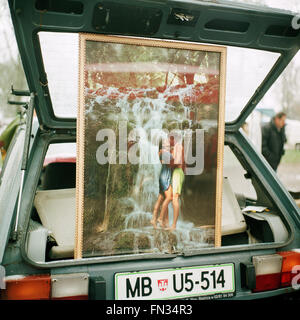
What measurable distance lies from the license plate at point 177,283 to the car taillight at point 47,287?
207 mm

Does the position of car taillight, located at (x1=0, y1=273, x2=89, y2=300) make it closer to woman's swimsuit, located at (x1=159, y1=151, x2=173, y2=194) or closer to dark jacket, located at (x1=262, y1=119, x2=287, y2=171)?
woman's swimsuit, located at (x1=159, y1=151, x2=173, y2=194)

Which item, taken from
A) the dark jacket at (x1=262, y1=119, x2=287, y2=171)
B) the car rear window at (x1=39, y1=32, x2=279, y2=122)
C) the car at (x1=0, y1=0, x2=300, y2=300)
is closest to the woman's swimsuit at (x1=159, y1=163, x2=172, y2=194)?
the car at (x1=0, y1=0, x2=300, y2=300)

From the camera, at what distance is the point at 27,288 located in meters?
1.72

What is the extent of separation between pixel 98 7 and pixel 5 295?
1627 millimetres

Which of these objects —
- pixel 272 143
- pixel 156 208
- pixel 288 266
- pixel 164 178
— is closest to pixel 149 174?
pixel 164 178

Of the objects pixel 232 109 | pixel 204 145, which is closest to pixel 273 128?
pixel 232 109

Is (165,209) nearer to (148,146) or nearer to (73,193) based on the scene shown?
(148,146)

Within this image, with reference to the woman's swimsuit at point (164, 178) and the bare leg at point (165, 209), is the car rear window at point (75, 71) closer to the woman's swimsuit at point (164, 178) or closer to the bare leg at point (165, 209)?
the woman's swimsuit at point (164, 178)

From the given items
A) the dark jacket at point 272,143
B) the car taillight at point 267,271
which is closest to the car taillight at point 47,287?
the car taillight at point 267,271

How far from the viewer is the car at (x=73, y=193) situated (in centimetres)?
177

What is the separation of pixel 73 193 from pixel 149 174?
760mm

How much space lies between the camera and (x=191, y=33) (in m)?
2.02

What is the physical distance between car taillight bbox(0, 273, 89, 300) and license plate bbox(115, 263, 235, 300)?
0.21m
